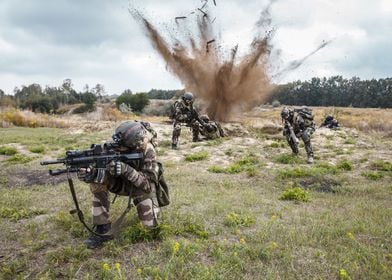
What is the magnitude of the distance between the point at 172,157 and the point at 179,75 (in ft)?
36.6

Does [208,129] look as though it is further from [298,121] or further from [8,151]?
[8,151]

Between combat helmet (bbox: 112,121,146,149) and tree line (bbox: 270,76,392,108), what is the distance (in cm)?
6670

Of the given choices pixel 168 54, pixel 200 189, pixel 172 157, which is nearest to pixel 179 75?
pixel 168 54

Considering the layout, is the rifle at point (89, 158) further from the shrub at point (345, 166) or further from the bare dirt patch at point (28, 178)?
the shrub at point (345, 166)

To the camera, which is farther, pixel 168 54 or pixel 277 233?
pixel 168 54

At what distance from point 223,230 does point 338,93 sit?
Answer: 74287mm

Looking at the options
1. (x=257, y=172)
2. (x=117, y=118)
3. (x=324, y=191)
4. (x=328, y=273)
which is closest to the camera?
(x=328, y=273)

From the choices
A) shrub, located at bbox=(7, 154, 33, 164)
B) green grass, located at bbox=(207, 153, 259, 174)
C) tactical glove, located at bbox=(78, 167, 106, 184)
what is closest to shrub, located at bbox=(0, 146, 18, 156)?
shrub, located at bbox=(7, 154, 33, 164)

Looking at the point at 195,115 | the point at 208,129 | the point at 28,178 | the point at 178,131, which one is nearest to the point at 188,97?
the point at 195,115

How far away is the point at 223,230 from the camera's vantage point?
601cm

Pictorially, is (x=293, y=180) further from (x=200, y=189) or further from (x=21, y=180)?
(x=21, y=180)

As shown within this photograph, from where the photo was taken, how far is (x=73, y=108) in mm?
54656

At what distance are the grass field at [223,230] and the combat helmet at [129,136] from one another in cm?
127

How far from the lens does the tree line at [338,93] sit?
70500mm
